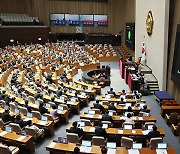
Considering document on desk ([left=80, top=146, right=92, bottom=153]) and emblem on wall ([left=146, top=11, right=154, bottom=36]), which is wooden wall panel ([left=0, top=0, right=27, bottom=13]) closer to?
emblem on wall ([left=146, top=11, right=154, bottom=36])

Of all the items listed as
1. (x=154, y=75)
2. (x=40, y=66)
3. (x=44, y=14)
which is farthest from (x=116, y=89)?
(x=44, y=14)

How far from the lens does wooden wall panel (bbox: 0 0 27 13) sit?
33719 mm

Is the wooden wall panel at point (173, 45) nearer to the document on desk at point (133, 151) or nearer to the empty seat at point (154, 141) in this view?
the empty seat at point (154, 141)

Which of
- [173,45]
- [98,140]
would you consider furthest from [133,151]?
[173,45]

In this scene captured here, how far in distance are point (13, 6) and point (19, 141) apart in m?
31.0

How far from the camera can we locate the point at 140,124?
952cm

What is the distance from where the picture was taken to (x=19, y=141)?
7.55 metres

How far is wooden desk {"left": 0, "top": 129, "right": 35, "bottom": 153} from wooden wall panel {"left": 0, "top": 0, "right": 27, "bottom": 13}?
99.1ft

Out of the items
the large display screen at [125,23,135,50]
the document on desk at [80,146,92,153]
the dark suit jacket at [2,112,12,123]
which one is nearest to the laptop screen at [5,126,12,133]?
the dark suit jacket at [2,112,12,123]

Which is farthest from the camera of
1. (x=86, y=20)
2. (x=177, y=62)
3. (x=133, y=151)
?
(x=86, y=20)

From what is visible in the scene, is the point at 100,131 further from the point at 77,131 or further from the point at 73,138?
the point at 73,138

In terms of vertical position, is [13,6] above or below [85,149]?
above

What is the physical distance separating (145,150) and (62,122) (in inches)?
191

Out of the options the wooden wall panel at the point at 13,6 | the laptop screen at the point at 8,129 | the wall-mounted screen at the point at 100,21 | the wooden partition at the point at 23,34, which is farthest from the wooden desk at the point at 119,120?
the wooden wall panel at the point at 13,6
